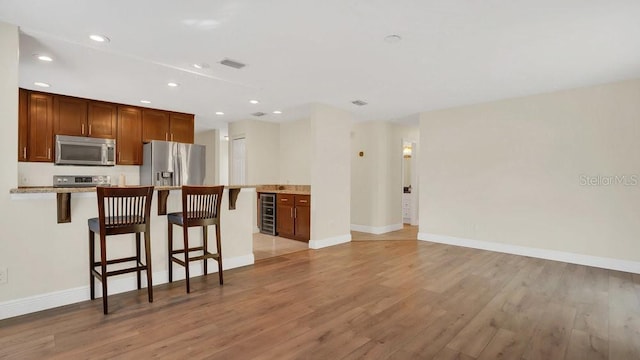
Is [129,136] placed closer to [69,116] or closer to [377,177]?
[69,116]

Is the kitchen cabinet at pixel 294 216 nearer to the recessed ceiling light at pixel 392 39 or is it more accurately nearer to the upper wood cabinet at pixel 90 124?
the upper wood cabinet at pixel 90 124

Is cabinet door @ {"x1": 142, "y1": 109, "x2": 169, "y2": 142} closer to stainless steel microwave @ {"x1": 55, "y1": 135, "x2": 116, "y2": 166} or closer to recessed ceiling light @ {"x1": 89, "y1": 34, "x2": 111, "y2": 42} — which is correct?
stainless steel microwave @ {"x1": 55, "y1": 135, "x2": 116, "y2": 166}

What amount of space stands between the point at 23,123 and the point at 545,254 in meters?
7.76

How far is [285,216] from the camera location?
19.7 ft

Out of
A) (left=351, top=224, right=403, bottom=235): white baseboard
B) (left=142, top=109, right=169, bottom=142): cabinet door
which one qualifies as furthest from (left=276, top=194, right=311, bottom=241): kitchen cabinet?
(left=142, top=109, right=169, bottom=142): cabinet door

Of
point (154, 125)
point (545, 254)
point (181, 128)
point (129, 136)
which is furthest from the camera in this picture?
point (181, 128)

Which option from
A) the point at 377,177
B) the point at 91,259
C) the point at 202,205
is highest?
the point at 377,177

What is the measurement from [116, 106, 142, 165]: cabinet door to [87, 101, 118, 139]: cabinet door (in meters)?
0.09

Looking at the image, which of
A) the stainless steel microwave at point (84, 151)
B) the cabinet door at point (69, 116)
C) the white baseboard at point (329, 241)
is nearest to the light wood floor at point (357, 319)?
the white baseboard at point (329, 241)

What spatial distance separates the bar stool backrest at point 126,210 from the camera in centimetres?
261

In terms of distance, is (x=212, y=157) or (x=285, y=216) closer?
(x=285, y=216)

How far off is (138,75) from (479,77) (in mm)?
4177

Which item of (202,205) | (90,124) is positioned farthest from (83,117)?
(202,205)

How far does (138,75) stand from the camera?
12.6ft
